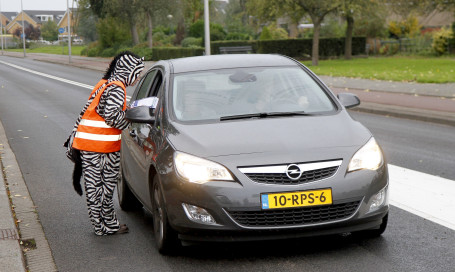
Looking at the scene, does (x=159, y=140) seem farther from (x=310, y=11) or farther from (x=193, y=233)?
(x=310, y=11)

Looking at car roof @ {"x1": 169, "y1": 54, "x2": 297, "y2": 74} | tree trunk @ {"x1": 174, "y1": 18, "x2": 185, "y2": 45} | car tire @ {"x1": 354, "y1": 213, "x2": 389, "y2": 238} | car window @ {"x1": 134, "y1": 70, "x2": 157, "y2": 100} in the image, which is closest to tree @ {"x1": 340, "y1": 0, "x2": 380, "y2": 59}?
tree trunk @ {"x1": 174, "y1": 18, "x2": 185, "y2": 45}

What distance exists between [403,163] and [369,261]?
453cm

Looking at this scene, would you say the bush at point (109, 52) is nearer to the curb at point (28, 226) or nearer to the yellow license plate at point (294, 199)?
the curb at point (28, 226)

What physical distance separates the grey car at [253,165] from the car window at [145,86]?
819mm

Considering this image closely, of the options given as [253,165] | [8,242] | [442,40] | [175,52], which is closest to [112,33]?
[175,52]

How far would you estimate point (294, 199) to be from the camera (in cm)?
478

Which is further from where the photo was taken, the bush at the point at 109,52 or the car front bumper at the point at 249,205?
the bush at the point at 109,52

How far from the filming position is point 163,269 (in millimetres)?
5066

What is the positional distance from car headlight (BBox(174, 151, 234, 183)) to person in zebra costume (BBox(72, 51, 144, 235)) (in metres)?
1.15

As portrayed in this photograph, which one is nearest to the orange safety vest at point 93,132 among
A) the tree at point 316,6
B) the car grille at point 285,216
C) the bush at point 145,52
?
the car grille at point 285,216

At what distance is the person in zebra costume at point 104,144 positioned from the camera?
5.96 m

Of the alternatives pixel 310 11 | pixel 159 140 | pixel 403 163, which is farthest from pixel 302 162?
pixel 310 11

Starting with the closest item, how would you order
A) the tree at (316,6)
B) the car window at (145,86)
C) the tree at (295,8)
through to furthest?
1. the car window at (145,86)
2. the tree at (316,6)
3. the tree at (295,8)

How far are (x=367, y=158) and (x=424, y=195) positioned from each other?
2316 millimetres
